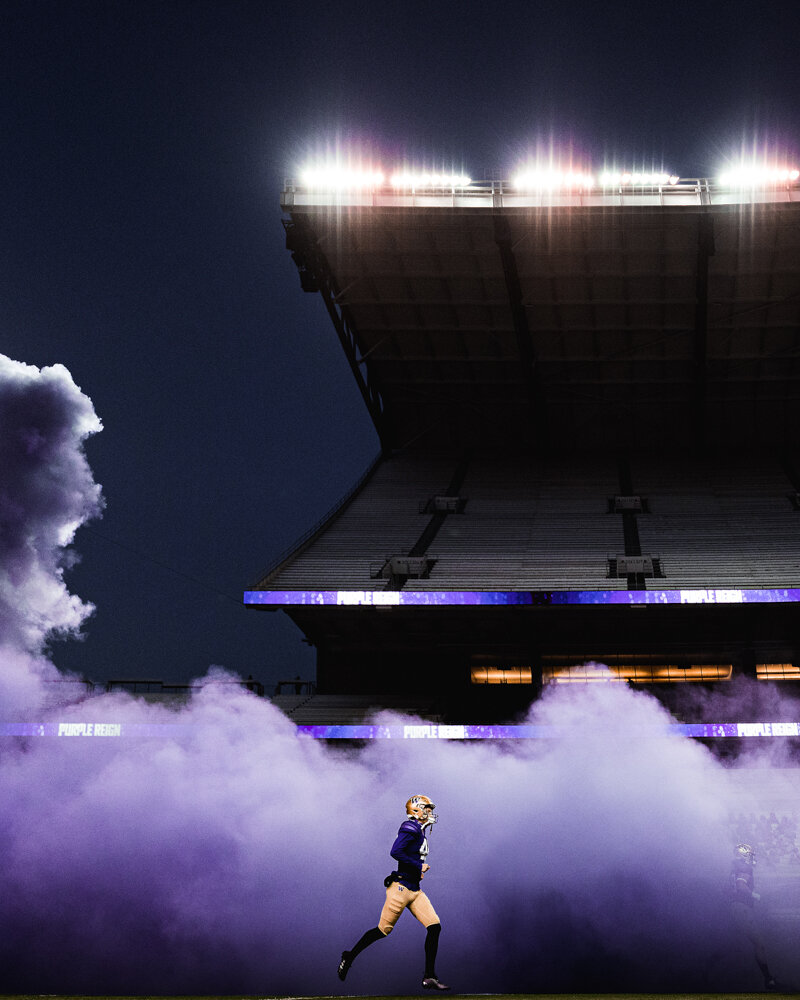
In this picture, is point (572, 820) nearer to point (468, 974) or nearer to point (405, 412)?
point (468, 974)

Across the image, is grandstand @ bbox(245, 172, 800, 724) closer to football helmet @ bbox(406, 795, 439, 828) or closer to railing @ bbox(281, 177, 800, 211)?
railing @ bbox(281, 177, 800, 211)

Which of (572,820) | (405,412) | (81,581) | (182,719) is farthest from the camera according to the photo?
(81,581)

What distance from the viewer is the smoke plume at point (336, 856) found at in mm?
8758

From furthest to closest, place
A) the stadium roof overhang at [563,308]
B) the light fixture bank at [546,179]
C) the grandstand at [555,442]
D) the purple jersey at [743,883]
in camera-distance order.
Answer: the stadium roof overhang at [563,308]
the light fixture bank at [546,179]
the grandstand at [555,442]
the purple jersey at [743,883]

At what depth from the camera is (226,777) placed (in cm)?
1287

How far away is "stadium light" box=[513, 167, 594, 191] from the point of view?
24844 mm

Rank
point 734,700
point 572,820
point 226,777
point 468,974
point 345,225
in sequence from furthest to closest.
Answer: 1. point 345,225
2. point 734,700
3. point 572,820
4. point 226,777
5. point 468,974

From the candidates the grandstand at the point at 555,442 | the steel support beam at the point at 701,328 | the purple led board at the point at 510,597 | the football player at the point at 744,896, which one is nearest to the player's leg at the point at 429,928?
the football player at the point at 744,896

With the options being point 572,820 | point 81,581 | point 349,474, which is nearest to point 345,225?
point 572,820

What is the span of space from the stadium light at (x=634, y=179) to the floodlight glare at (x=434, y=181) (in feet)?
13.6

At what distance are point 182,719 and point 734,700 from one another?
1504 cm

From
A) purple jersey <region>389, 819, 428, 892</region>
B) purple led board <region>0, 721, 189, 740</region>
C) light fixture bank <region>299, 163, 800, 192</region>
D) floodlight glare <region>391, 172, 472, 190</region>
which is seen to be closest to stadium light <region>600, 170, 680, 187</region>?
light fixture bank <region>299, 163, 800, 192</region>

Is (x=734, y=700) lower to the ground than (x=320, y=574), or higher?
lower

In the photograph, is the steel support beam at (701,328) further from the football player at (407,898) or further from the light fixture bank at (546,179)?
the football player at (407,898)
